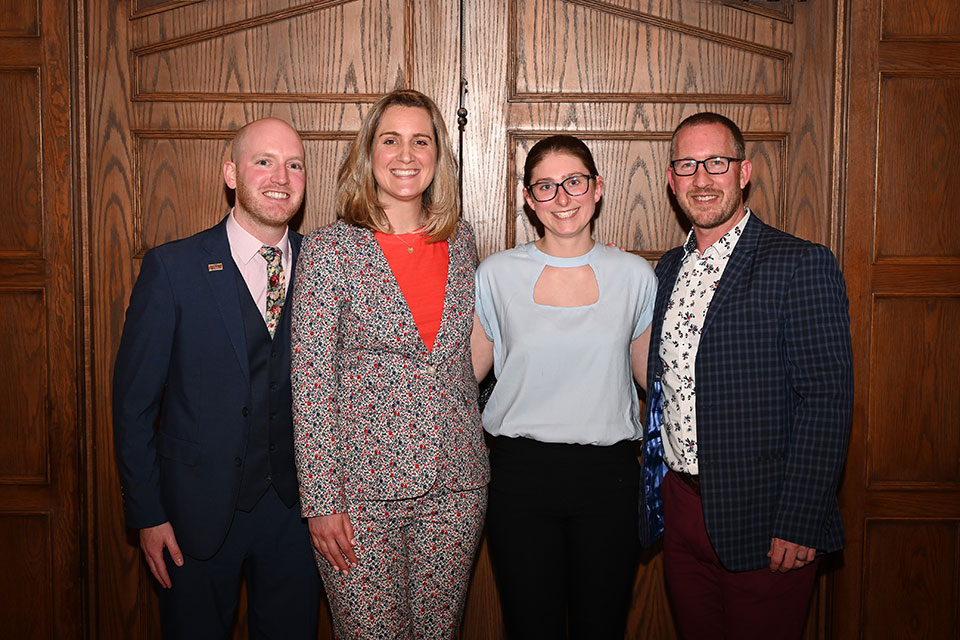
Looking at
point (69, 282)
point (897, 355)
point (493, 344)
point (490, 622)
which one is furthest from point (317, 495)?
point (897, 355)

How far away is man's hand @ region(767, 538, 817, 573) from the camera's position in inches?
70.9

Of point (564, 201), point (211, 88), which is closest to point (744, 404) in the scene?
point (564, 201)

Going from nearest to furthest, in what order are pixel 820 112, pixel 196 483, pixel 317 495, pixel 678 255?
1. pixel 317 495
2. pixel 196 483
3. pixel 678 255
4. pixel 820 112

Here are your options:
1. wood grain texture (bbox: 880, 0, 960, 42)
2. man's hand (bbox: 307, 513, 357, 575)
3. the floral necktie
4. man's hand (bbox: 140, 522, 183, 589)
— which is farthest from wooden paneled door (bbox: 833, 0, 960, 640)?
man's hand (bbox: 140, 522, 183, 589)

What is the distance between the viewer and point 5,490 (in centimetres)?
252

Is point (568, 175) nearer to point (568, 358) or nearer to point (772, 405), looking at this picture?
point (568, 358)

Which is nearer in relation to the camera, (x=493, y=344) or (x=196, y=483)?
(x=196, y=483)

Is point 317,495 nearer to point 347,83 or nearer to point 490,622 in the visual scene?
point 490,622

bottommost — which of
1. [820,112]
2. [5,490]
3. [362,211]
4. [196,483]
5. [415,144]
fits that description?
[5,490]

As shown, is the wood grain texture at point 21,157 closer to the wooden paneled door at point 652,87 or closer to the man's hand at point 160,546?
the man's hand at point 160,546

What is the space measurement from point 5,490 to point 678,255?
2.48 m

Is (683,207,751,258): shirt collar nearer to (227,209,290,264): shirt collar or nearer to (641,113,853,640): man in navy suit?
(641,113,853,640): man in navy suit

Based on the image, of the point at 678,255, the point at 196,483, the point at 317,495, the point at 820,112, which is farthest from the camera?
the point at 820,112

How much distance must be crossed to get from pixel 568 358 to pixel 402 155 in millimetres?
721
